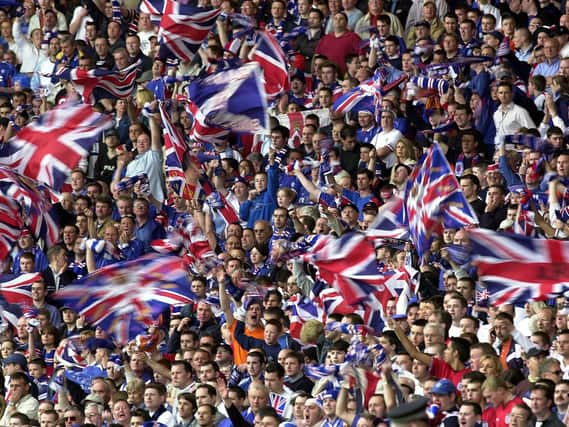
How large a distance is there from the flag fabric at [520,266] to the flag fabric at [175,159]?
6.77 meters

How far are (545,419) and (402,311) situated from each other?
11.4 ft

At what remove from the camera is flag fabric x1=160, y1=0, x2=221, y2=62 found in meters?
24.1

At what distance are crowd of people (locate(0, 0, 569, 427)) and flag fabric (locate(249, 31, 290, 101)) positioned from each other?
0.94 feet

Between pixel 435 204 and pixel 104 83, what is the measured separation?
7.54m

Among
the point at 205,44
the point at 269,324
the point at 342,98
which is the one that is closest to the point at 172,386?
the point at 269,324

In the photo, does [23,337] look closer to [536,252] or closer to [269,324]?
[269,324]

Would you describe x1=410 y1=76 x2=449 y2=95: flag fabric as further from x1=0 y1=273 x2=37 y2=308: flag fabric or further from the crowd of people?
x1=0 y1=273 x2=37 y2=308: flag fabric

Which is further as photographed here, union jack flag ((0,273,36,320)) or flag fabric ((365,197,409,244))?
union jack flag ((0,273,36,320))

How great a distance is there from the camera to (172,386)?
18906mm

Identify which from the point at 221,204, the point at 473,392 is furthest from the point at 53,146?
the point at 473,392

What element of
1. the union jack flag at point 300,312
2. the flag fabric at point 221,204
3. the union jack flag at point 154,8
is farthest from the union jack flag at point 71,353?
the union jack flag at point 154,8

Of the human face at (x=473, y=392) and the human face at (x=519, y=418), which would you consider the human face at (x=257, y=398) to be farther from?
the human face at (x=519, y=418)

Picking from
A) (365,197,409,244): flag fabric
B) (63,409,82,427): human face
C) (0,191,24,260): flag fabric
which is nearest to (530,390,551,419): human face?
(365,197,409,244): flag fabric

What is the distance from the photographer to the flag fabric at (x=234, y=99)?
21.9 meters
